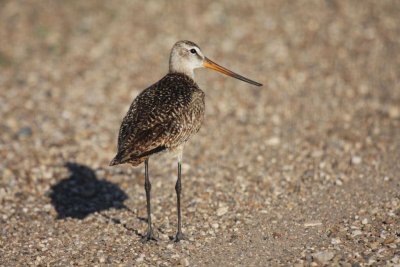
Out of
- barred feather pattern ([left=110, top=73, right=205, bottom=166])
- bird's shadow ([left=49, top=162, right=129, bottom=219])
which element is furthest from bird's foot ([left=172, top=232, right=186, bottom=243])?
bird's shadow ([left=49, top=162, right=129, bottom=219])

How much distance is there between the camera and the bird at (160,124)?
7.18m

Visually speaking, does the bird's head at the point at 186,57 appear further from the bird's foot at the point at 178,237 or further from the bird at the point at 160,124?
the bird's foot at the point at 178,237

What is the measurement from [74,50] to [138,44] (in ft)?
5.51

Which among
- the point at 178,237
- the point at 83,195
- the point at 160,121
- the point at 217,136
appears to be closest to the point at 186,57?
the point at 160,121

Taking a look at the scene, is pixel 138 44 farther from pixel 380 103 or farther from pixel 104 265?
pixel 104 265

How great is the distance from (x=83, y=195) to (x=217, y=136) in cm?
313

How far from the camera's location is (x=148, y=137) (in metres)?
7.23

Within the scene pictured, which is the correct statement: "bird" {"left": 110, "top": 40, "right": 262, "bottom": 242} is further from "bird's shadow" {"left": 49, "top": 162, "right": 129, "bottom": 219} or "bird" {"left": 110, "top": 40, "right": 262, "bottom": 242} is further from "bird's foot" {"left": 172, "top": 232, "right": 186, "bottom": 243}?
"bird's shadow" {"left": 49, "top": 162, "right": 129, "bottom": 219}

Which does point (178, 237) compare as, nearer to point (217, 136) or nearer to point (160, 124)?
point (160, 124)

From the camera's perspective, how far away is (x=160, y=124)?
7434 millimetres

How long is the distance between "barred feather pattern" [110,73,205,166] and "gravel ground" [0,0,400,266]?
137 cm

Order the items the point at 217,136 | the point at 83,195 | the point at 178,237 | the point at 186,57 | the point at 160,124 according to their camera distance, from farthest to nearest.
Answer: the point at 217,136 → the point at 83,195 → the point at 186,57 → the point at 178,237 → the point at 160,124

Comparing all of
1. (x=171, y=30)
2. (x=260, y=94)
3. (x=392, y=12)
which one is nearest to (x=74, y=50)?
(x=171, y=30)

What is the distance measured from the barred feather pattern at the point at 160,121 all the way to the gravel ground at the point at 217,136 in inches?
53.8
